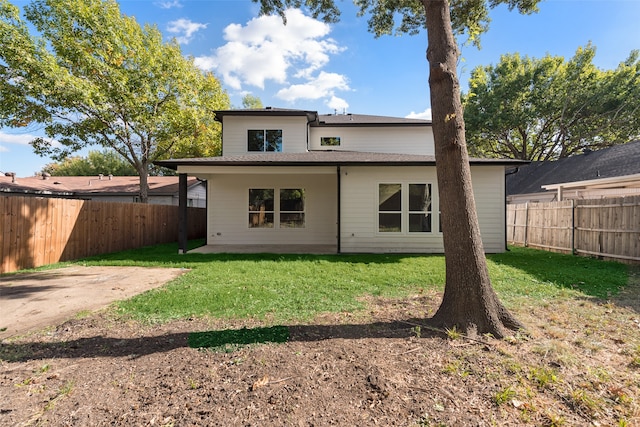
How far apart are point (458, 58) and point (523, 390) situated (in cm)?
375

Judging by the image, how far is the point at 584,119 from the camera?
68.9ft

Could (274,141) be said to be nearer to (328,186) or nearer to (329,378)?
(328,186)

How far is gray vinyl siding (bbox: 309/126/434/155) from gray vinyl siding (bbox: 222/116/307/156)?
1.44m

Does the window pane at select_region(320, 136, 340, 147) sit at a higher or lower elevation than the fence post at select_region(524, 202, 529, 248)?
higher

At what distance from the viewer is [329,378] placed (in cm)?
259

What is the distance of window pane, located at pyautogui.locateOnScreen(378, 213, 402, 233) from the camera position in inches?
395

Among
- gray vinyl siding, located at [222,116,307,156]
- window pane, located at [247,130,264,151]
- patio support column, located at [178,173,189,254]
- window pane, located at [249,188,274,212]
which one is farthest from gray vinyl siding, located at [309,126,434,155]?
patio support column, located at [178,173,189,254]

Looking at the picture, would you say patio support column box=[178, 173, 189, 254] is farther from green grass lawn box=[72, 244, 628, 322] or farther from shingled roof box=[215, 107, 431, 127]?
shingled roof box=[215, 107, 431, 127]

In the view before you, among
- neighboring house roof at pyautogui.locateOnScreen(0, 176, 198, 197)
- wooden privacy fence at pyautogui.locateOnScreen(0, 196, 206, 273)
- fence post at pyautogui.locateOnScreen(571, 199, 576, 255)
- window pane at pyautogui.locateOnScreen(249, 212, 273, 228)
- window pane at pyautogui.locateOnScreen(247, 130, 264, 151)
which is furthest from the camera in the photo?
neighboring house roof at pyautogui.locateOnScreen(0, 176, 198, 197)

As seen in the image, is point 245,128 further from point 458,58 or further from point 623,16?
point 623,16

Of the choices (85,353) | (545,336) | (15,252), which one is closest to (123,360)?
(85,353)

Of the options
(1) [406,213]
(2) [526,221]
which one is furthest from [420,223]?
(2) [526,221]

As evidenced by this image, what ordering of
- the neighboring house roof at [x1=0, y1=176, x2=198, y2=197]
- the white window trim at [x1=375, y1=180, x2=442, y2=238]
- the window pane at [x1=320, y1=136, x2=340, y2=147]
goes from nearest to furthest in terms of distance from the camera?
1. the white window trim at [x1=375, y1=180, x2=442, y2=238]
2. the window pane at [x1=320, y1=136, x2=340, y2=147]
3. the neighboring house roof at [x1=0, y1=176, x2=198, y2=197]

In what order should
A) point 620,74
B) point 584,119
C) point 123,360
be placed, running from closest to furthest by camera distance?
point 123,360 < point 620,74 < point 584,119
